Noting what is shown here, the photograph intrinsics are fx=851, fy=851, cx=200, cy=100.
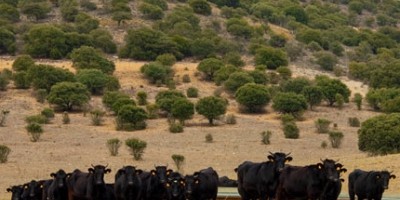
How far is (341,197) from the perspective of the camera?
27.3 m

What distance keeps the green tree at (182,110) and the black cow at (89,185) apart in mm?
38523

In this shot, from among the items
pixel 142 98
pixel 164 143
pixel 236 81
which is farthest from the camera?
pixel 236 81

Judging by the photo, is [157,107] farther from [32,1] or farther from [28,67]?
[32,1]

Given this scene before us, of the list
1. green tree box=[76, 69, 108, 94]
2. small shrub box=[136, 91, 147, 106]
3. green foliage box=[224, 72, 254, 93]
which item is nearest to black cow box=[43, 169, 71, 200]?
small shrub box=[136, 91, 147, 106]

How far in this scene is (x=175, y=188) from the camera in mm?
22906

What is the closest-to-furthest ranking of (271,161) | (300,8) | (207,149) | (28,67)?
(271,161), (207,149), (28,67), (300,8)

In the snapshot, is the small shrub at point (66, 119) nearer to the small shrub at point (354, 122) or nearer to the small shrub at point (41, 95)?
Result: the small shrub at point (41, 95)

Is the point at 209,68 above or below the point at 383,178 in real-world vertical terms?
above

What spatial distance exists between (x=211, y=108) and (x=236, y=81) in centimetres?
1150

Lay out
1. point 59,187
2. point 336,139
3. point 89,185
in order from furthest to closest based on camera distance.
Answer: point 336,139, point 59,187, point 89,185

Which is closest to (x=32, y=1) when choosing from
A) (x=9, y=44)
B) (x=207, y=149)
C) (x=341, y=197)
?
(x=9, y=44)

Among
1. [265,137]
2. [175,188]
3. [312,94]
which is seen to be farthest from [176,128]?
[175,188]

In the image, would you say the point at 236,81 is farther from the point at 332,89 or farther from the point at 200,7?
the point at 200,7

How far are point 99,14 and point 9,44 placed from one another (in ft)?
60.5
